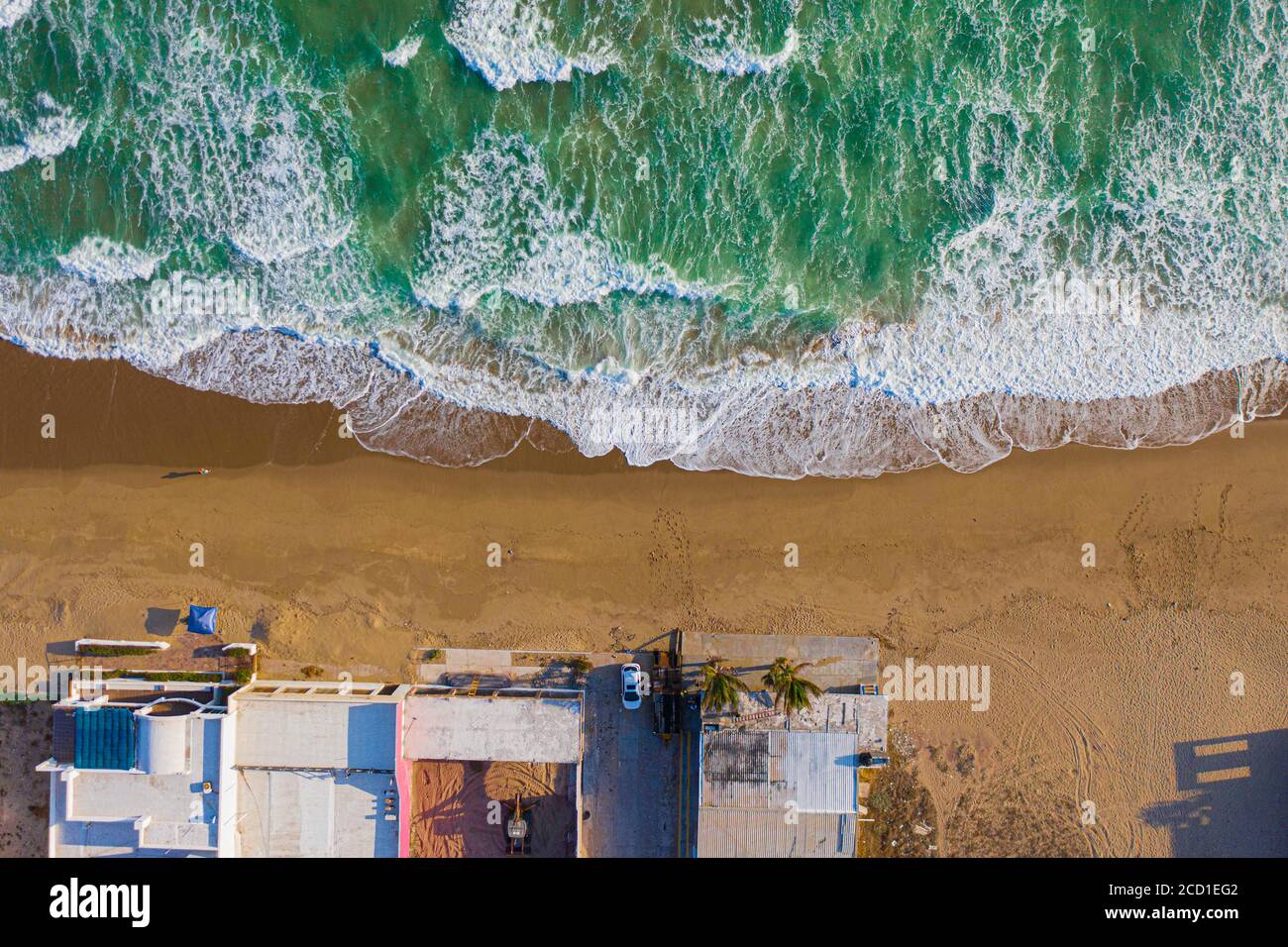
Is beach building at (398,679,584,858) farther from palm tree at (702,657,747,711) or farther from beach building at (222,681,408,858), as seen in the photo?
palm tree at (702,657,747,711)

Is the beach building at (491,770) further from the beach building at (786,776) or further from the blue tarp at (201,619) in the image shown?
the blue tarp at (201,619)

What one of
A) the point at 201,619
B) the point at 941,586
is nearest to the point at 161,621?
the point at 201,619

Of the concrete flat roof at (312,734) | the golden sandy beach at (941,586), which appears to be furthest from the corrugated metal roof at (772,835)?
the concrete flat roof at (312,734)

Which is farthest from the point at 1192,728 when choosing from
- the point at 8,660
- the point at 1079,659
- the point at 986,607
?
the point at 8,660

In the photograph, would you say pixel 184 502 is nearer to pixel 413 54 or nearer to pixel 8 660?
pixel 8 660

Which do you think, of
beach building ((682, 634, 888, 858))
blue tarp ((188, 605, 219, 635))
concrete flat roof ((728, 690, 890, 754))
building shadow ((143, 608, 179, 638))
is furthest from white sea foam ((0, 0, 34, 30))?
concrete flat roof ((728, 690, 890, 754))

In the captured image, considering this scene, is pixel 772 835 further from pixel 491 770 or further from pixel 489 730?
pixel 489 730
